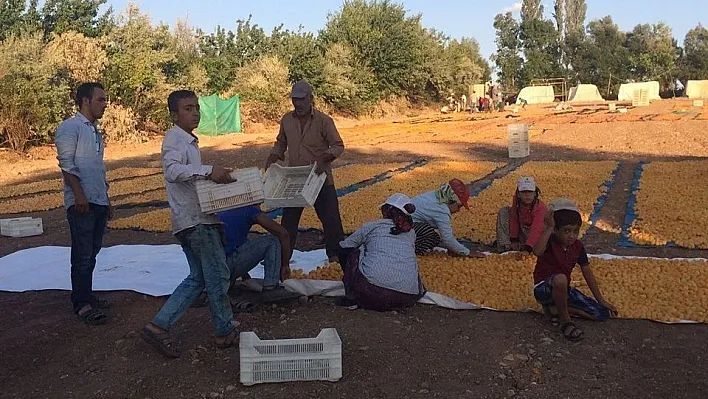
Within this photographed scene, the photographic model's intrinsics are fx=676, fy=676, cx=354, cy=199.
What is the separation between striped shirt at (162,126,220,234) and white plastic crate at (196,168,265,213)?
Result: 11 centimetres

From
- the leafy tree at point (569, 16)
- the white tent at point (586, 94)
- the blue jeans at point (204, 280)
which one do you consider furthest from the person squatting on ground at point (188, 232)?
the leafy tree at point (569, 16)

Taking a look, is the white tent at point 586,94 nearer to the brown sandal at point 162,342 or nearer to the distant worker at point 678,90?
the distant worker at point 678,90

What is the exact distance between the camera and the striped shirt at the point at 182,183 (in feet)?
12.5

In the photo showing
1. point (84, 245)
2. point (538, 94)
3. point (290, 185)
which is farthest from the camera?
point (538, 94)

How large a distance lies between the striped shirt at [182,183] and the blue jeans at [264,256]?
856 mm

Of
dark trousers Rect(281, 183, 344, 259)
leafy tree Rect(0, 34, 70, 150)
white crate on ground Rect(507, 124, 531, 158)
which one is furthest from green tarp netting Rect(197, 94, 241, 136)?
dark trousers Rect(281, 183, 344, 259)

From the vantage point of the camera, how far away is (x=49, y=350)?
166 inches

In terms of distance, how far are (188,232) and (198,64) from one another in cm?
2954

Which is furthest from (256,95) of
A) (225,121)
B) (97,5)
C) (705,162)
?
(705,162)

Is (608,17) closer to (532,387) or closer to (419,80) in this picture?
Result: (419,80)

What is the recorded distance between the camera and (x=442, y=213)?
5641 mm

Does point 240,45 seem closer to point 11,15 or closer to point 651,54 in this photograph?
point 11,15

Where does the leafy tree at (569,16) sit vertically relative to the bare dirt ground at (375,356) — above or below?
above

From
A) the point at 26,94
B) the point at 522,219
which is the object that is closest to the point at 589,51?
the point at 26,94
